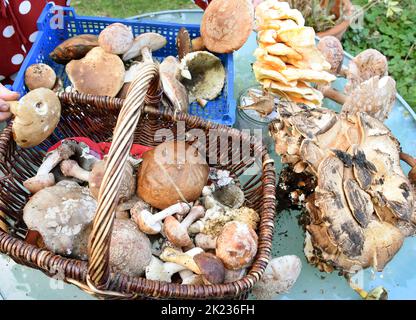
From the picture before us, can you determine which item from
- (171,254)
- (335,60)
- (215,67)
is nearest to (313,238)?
(171,254)

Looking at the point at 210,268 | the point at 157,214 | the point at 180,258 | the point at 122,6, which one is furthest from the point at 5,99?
the point at 122,6

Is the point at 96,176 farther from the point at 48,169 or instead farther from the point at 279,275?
the point at 279,275

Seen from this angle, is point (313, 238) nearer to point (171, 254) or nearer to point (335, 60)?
point (171, 254)

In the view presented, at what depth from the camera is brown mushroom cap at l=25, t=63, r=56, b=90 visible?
69.1 inches

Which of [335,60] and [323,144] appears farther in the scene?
[335,60]

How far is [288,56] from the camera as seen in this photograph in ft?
5.24

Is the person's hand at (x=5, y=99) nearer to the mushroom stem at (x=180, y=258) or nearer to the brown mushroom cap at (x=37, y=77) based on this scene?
the brown mushroom cap at (x=37, y=77)

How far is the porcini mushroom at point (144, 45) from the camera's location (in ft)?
6.30

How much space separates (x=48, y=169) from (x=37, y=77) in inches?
18.5

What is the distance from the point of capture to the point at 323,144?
131cm

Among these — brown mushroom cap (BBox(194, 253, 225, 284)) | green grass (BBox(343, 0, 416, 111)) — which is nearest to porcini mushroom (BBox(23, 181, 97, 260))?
brown mushroom cap (BBox(194, 253, 225, 284))

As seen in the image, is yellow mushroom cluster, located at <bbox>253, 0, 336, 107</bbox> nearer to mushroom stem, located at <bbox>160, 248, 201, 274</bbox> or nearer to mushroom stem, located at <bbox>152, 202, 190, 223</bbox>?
mushroom stem, located at <bbox>152, 202, 190, 223</bbox>

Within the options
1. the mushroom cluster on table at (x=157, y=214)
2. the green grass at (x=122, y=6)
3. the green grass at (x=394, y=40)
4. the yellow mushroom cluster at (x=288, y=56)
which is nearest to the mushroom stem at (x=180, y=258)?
the mushroom cluster on table at (x=157, y=214)
